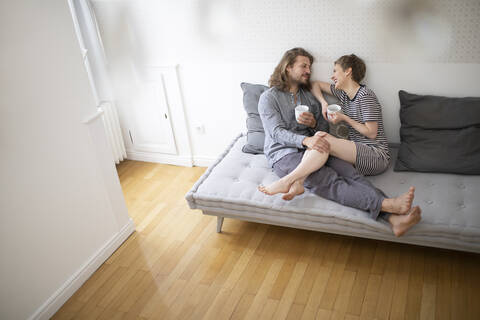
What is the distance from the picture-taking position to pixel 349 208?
2.30 meters

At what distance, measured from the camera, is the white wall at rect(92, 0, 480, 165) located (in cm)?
243

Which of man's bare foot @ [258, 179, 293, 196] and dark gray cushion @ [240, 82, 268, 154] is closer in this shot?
man's bare foot @ [258, 179, 293, 196]

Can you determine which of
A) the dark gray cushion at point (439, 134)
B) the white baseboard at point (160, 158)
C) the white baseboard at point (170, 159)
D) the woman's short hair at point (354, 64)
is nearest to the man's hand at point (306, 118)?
the woman's short hair at point (354, 64)

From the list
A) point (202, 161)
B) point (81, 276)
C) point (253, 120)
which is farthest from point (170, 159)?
point (81, 276)

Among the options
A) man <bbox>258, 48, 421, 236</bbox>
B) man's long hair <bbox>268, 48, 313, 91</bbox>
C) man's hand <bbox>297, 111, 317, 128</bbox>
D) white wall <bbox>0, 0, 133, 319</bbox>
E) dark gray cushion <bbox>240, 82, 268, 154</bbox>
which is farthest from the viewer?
dark gray cushion <bbox>240, 82, 268, 154</bbox>

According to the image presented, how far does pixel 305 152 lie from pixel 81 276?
5.00ft

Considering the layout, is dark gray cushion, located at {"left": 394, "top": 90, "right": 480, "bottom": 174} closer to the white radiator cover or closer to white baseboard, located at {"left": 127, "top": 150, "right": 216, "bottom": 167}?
white baseboard, located at {"left": 127, "top": 150, "right": 216, "bottom": 167}

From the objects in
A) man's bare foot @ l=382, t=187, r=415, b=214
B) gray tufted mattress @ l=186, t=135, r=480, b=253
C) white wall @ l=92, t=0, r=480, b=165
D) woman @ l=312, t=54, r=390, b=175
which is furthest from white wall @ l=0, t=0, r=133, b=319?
man's bare foot @ l=382, t=187, r=415, b=214

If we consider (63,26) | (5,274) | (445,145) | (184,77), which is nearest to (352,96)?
(445,145)

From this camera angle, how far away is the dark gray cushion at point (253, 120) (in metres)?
2.88

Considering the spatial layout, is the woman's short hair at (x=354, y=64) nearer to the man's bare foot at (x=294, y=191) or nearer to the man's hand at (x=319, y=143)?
the man's hand at (x=319, y=143)

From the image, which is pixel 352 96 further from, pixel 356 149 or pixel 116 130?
pixel 116 130

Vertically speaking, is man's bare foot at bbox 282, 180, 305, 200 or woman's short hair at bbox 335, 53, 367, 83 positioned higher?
woman's short hair at bbox 335, 53, 367, 83

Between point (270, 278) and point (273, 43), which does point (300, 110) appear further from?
point (270, 278)
